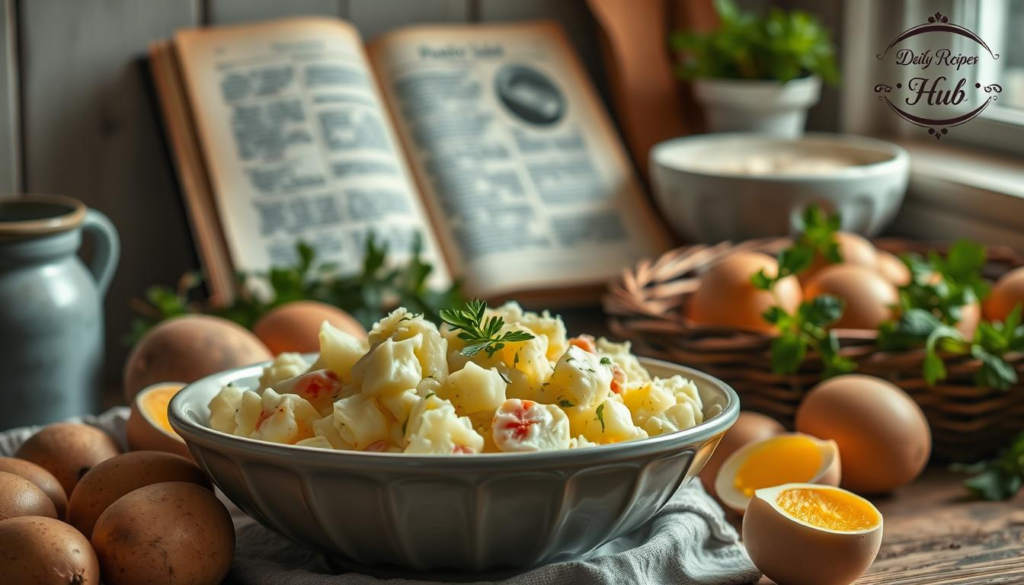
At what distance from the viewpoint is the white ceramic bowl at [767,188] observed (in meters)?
1.49

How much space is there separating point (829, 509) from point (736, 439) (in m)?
0.19

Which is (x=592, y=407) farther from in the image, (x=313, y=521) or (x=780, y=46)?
(x=780, y=46)

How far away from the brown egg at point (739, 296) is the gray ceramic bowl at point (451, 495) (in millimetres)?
415

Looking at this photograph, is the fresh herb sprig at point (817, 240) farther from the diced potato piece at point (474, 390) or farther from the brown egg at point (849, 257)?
the diced potato piece at point (474, 390)

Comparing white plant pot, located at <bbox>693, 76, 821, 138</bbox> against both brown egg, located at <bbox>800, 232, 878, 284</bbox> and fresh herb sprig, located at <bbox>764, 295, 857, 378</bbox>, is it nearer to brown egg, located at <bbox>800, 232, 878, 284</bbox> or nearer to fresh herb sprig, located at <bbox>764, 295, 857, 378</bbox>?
brown egg, located at <bbox>800, 232, 878, 284</bbox>

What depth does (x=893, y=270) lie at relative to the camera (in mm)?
1304

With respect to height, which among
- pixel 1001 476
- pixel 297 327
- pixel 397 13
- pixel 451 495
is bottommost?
pixel 1001 476

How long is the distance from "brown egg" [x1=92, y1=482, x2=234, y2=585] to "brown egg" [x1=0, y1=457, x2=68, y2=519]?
112 mm

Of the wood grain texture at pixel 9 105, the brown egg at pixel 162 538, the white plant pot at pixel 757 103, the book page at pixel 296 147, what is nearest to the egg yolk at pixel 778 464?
the brown egg at pixel 162 538

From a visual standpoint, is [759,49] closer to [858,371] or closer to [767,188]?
[767,188]

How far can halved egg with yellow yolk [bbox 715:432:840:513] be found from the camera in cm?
97

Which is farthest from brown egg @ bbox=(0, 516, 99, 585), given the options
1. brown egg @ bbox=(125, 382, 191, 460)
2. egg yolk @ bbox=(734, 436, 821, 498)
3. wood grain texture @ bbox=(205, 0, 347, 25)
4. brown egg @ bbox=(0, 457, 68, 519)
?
wood grain texture @ bbox=(205, 0, 347, 25)

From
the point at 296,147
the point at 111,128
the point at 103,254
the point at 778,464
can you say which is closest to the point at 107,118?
the point at 111,128

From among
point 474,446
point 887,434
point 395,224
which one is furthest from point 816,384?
point 395,224
